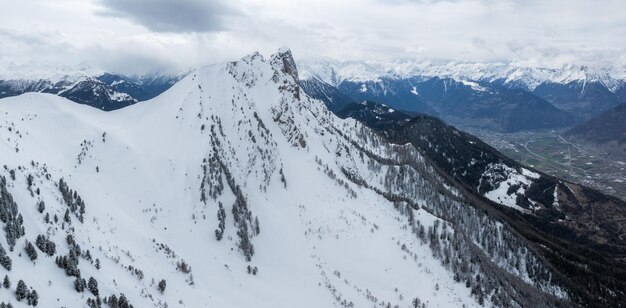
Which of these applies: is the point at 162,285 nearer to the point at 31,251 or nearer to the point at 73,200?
the point at 31,251

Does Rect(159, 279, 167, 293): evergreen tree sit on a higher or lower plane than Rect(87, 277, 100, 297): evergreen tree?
lower

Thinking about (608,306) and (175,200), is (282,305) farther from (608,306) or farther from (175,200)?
(608,306)

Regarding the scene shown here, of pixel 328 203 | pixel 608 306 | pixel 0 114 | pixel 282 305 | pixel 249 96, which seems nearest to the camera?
pixel 282 305

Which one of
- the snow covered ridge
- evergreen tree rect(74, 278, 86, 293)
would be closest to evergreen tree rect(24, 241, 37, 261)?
the snow covered ridge

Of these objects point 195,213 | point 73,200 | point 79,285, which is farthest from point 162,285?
point 195,213

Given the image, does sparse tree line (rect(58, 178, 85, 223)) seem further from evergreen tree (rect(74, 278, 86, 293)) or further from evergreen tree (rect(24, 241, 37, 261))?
evergreen tree (rect(74, 278, 86, 293))

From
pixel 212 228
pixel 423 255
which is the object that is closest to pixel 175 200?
pixel 212 228
